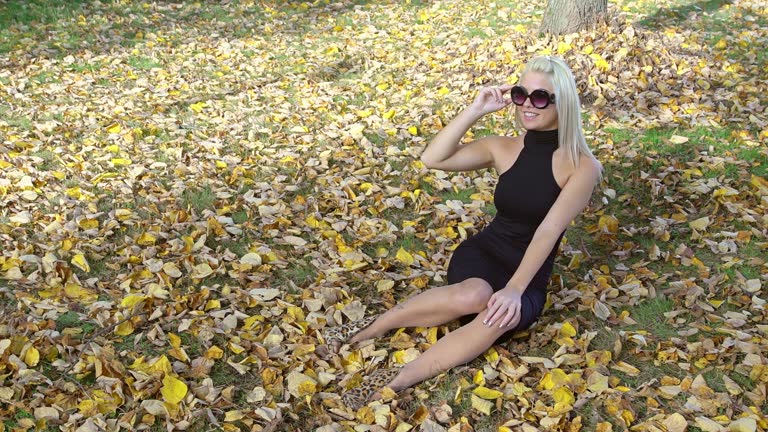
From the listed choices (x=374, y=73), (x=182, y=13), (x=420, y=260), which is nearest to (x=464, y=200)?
(x=420, y=260)

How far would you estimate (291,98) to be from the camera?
661 cm

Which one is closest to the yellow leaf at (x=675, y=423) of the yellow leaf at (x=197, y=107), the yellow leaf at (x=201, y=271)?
the yellow leaf at (x=201, y=271)

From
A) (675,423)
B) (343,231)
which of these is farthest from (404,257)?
(675,423)

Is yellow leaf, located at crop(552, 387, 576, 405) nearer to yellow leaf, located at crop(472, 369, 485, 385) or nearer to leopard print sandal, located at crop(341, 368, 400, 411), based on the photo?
yellow leaf, located at crop(472, 369, 485, 385)

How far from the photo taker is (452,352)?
10.5 ft

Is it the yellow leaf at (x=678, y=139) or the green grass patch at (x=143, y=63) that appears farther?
the green grass patch at (x=143, y=63)

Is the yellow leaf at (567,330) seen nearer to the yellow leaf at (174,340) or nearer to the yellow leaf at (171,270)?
the yellow leaf at (174,340)

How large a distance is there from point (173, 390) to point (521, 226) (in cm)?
180

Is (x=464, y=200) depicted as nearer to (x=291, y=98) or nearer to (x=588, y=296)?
(x=588, y=296)

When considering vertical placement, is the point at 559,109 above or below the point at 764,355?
above

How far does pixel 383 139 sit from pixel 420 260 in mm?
1737

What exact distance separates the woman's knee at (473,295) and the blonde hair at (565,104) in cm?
71

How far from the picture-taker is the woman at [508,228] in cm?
315

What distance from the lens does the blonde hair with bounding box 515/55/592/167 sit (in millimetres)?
3150
